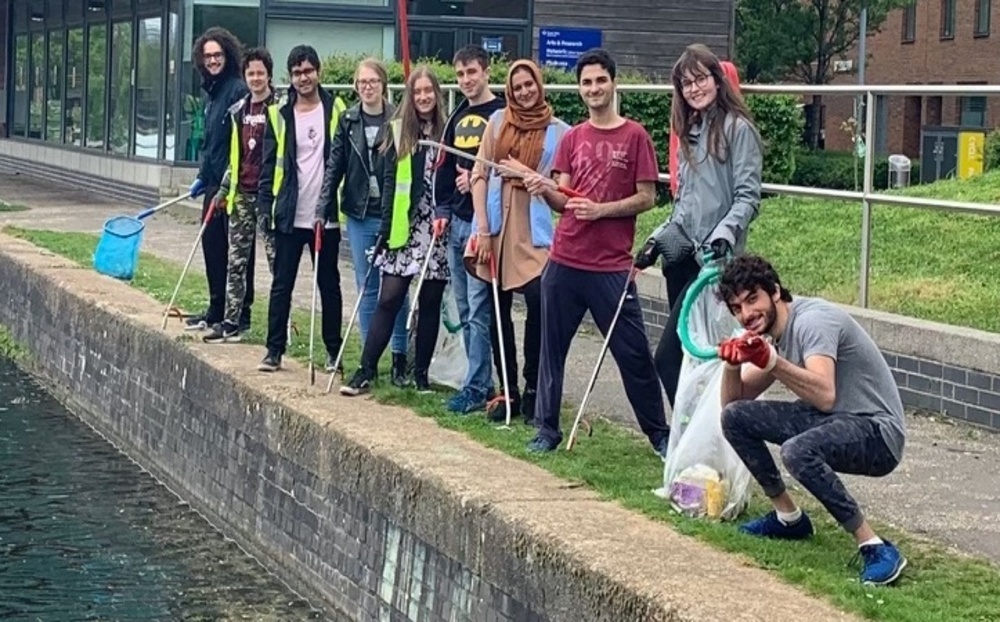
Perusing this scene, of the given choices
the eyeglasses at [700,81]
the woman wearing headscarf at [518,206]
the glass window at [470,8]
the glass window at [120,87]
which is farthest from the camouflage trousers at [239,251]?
the glass window at [120,87]

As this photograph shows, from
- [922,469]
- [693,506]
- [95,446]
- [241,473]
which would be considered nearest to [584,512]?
[693,506]

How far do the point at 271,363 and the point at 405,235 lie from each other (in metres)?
1.19

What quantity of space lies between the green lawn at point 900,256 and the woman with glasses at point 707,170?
276cm

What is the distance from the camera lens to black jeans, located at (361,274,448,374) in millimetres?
9055

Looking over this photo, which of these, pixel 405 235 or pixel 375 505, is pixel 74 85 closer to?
pixel 405 235

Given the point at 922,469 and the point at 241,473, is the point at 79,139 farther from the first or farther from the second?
the point at 922,469

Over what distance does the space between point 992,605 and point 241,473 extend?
186 inches

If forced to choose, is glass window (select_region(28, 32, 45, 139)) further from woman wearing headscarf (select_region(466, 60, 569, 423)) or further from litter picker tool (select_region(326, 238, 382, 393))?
woman wearing headscarf (select_region(466, 60, 569, 423))

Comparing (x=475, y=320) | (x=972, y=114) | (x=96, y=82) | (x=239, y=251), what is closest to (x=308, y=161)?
(x=239, y=251)

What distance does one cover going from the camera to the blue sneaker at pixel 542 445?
7.61 metres

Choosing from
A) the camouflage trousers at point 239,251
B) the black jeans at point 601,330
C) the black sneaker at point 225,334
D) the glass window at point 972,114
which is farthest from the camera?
the glass window at point 972,114

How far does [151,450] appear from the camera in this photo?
11.0m

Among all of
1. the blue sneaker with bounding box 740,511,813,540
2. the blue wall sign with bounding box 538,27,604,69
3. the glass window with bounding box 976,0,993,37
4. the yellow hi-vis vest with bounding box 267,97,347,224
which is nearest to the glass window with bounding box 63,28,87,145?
the blue wall sign with bounding box 538,27,604,69

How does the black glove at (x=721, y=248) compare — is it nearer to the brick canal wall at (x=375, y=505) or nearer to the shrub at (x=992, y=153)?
the brick canal wall at (x=375, y=505)
